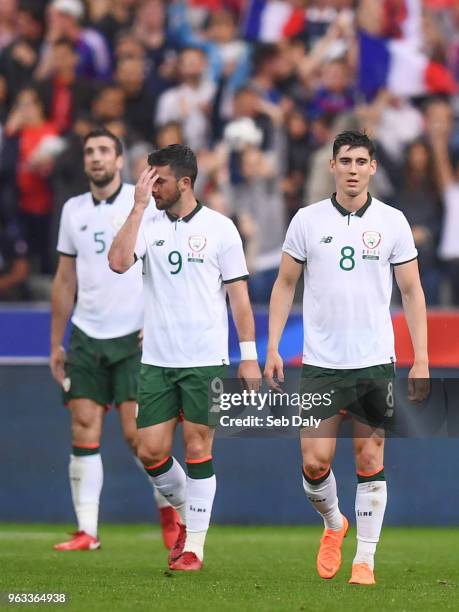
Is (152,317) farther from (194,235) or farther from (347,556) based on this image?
(347,556)

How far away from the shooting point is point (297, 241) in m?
7.77

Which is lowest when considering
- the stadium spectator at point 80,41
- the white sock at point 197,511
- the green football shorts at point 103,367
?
the white sock at point 197,511

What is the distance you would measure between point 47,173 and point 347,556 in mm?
5484

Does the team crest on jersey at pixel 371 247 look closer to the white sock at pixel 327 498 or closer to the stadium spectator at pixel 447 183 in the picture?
the white sock at pixel 327 498

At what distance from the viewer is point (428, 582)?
7.83m

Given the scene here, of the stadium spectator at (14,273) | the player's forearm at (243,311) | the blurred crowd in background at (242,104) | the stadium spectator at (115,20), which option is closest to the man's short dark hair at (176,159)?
the player's forearm at (243,311)

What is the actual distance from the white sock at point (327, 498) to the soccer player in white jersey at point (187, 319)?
26.4 inches

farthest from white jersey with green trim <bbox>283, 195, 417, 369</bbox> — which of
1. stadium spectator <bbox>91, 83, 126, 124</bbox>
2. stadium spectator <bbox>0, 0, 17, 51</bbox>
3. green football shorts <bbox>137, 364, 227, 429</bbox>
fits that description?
stadium spectator <bbox>0, 0, 17, 51</bbox>

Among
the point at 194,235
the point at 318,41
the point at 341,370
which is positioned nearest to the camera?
the point at 341,370

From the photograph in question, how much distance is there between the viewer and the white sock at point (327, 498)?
796 cm

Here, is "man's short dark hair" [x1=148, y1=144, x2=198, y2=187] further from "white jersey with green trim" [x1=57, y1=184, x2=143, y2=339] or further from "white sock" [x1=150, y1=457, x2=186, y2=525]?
"white sock" [x1=150, y1=457, x2=186, y2=525]

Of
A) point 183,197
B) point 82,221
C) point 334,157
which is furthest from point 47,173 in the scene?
point 334,157

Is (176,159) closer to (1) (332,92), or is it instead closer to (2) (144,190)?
(2) (144,190)

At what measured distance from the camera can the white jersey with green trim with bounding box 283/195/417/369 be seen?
25.1 feet
